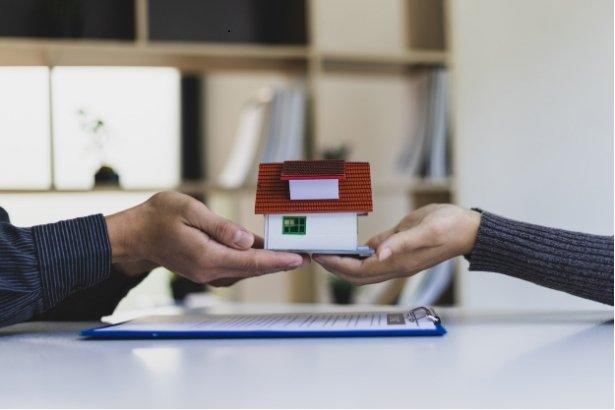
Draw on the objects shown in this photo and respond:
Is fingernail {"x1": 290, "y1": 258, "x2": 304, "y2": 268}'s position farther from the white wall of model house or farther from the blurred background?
the blurred background

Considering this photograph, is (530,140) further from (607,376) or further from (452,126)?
(607,376)

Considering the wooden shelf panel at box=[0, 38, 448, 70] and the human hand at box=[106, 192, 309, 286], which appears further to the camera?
the wooden shelf panel at box=[0, 38, 448, 70]

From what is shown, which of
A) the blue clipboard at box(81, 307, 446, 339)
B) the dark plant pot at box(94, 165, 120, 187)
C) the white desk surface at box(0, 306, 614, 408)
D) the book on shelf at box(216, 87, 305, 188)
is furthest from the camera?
the book on shelf at box(216, 87, 305, 188)

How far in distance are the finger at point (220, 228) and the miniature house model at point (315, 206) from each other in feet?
0.11

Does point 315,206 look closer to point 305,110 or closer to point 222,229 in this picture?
point 222,229

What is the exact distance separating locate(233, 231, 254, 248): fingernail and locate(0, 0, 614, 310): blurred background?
1694 mm

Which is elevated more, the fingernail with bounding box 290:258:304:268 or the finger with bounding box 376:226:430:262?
the finger with bounding box 376:226:430:262

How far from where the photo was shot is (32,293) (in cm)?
98

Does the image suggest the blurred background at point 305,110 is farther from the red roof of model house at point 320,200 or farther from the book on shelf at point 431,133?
the red roof of model house at point 320,200

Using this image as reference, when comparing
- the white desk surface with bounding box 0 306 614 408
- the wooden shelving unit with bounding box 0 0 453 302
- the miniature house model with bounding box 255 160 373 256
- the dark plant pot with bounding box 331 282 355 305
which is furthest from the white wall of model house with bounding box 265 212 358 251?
the dark plant pot with bounding box 331 282 355 305

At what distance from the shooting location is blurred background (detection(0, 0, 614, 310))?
2.61 meters

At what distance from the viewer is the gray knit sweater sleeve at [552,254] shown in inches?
41.8

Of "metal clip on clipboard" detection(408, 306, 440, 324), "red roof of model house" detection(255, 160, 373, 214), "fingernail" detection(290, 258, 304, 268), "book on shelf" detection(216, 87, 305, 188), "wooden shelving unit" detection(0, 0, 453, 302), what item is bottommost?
"metal clip on clipboard" detection(408, 306, 440, 324)

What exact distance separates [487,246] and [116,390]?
1.97 feet
